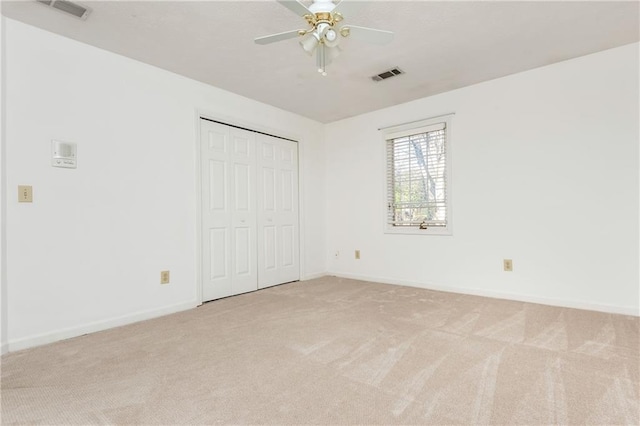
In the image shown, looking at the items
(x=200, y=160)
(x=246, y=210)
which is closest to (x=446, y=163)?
(x=246, y=210)

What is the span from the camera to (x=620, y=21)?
2.46 meters

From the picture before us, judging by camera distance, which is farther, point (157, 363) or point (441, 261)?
point (441, 261)

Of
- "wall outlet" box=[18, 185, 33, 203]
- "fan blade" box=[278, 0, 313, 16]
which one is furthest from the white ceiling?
"wall outlet" box=[18, 185, 33, 203]

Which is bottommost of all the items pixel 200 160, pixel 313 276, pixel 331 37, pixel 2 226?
pixel 313 276

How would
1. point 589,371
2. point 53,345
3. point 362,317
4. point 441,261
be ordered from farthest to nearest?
point 441,261 < point 362,317 < point 53,345 < point 589,371

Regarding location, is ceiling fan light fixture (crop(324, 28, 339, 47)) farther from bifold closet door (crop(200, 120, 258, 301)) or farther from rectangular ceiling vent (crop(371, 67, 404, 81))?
bifold closet door (crop(200, 120, 258, 301))

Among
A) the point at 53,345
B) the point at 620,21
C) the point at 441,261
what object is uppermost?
the point at 620,21

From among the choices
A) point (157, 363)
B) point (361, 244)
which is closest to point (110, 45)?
point (157, 363)

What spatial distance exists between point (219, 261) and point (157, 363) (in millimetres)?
1659

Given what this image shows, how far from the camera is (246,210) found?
3.91 m

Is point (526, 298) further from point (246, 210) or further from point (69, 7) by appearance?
point (69, 7)

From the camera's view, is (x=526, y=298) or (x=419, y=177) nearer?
(x=526, y=298)

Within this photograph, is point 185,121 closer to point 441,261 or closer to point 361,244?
point 361,244

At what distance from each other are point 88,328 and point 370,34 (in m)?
3.09
